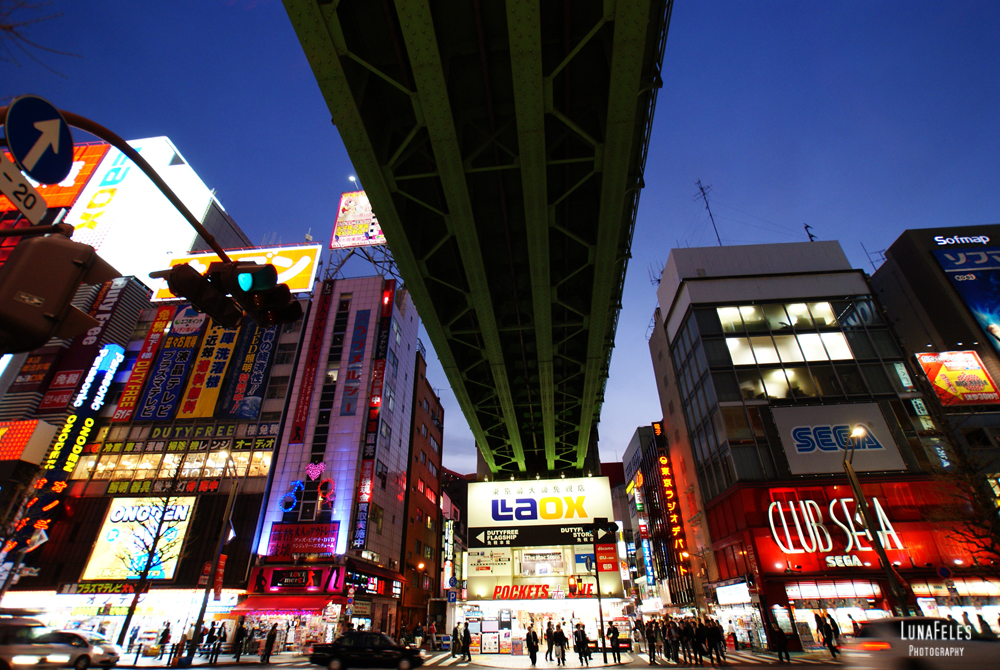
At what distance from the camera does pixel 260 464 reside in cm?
3972

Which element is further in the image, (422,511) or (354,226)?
(422,511)

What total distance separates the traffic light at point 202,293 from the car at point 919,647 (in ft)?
48.2

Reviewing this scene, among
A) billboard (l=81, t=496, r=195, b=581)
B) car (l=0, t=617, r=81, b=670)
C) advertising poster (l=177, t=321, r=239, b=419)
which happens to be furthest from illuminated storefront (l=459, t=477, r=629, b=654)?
advertising poster (l=177, t=321, r=239, b=419)

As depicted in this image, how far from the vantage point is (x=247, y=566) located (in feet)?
116

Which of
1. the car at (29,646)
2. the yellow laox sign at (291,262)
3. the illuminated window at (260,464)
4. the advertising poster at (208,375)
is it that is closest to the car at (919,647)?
the car at (29,646)

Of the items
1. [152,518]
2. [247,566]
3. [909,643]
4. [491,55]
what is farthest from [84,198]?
[909,643]

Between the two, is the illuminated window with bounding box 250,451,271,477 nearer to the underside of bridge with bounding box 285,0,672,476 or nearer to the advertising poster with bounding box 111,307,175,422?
the advertising poster with bounding box 111,307,175,422

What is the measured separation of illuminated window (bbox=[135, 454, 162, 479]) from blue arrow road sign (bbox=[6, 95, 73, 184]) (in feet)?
151

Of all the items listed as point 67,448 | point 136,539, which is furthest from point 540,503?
point 67,448

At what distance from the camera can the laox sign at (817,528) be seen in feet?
93.6

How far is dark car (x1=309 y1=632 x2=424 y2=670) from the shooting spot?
68.4 feet

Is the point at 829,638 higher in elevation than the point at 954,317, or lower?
lower

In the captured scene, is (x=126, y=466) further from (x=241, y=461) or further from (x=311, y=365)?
(x=311, y=365)

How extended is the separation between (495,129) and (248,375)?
4075 centimetres
